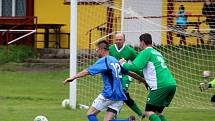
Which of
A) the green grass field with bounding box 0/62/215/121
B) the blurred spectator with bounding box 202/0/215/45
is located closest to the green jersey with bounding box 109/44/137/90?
the green grass field with bounding box 0/62/215/121

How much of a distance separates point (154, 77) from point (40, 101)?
7.82m

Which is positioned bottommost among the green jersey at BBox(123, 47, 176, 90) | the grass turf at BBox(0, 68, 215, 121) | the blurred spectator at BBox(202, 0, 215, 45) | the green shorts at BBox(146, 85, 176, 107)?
the grass turf at BBox(0, 68, 215, 121)

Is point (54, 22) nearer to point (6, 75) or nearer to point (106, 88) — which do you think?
point (6, 75)

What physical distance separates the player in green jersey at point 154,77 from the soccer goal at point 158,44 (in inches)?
205

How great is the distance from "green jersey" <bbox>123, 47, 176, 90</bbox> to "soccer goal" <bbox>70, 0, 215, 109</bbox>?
521 centimetres

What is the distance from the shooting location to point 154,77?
483 inches

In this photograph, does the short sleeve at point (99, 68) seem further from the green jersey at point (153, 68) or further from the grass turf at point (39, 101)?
the grass turf at point (39, 101)

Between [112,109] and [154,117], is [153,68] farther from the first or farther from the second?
[112,109]

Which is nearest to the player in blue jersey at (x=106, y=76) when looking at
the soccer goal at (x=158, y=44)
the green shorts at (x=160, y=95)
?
the green shorts at (x=160, y=95)

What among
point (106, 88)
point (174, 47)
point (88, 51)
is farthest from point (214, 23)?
point (106, 88)

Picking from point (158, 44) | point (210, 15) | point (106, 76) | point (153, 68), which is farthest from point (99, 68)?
point (210, 15)

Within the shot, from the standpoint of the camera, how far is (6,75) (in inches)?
1007

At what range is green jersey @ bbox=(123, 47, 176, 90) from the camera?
12.2 m

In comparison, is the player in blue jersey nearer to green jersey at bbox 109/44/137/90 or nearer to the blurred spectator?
green jersey at bbox 109/44/137/90
